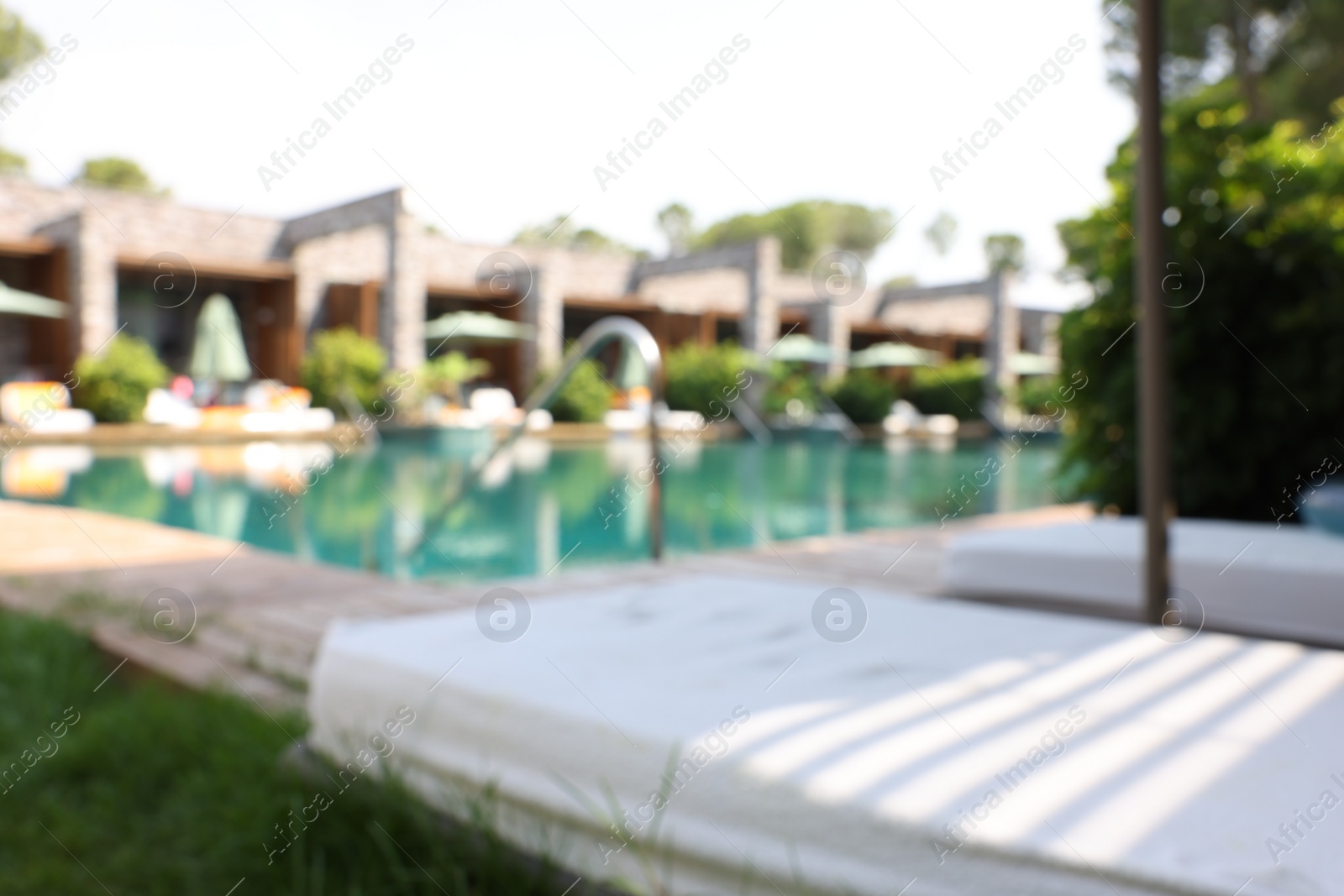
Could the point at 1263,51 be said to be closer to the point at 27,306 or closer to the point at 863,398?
the point at 863,398

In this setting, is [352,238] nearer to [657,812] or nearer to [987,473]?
[987,473]

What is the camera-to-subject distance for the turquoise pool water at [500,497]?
236 inches

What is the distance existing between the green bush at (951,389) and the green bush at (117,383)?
15.5m

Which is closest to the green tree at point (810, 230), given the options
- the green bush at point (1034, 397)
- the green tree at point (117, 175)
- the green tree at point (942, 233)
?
the green tree at point (942, 233)

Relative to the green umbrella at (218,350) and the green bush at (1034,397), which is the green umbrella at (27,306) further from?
the green bush at (1034,397)

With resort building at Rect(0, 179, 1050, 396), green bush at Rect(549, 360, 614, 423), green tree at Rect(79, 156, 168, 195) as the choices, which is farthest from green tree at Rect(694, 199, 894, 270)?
green bush at Rect(549, 360, 614, 423)

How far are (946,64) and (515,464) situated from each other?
25.3ft

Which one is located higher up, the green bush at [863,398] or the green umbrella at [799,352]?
the green umbrella at [799,352]

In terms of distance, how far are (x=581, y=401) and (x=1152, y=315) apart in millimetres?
15094

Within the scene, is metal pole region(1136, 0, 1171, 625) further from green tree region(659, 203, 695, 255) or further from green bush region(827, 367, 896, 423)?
green tree region(659, 203, 695, 255)

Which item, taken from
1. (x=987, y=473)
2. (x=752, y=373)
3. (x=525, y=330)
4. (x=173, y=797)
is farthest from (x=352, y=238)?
(x=173, y=797)

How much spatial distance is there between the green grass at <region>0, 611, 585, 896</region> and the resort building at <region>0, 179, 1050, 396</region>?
14390 mm

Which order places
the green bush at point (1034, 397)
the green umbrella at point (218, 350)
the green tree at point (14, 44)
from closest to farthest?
the green umbrella at point (218, 350) < the green bush at point (1034, 397) < the green tree at point (14, 44)

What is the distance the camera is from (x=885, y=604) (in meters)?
2.23
